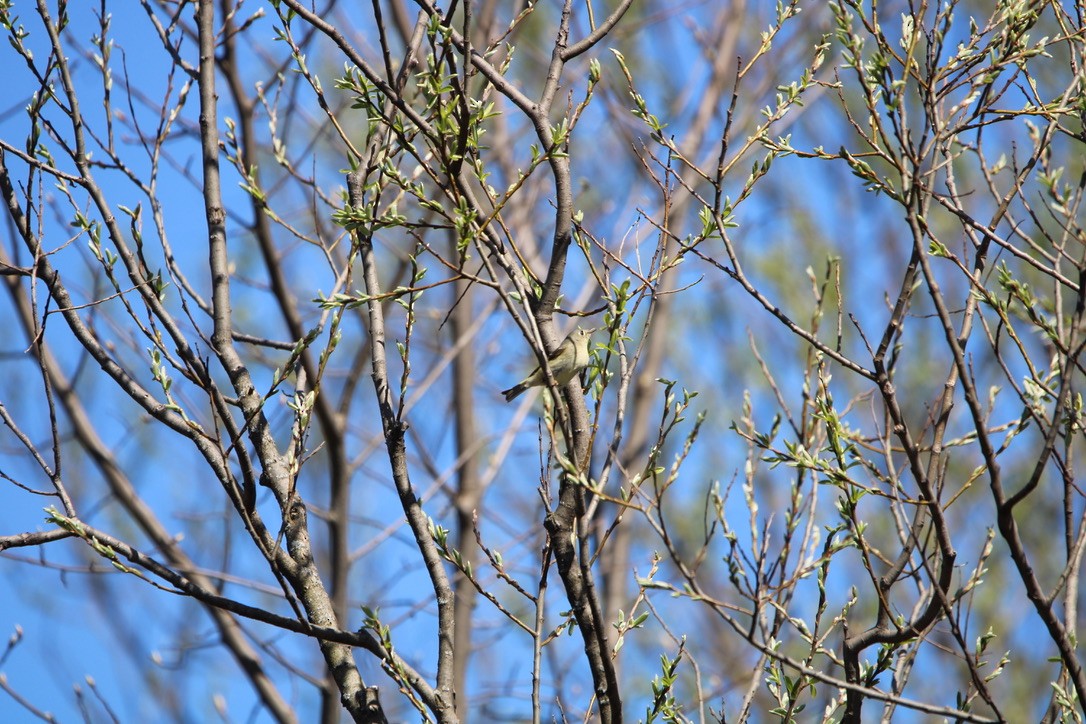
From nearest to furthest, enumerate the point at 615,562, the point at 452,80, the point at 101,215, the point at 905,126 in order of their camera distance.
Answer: the point at 905,126 → the point at 452,80 → the point at 101,215 → the point at 615,562

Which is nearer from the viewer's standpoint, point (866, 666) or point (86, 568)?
point (866, 666)

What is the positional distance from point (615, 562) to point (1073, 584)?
14.2 feet

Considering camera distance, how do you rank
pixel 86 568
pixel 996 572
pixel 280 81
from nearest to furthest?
pixel 280 81, pixel 86 568, pixel 996 572

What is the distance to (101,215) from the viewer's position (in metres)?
2.74

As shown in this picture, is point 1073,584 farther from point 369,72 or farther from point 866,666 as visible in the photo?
point 369,72

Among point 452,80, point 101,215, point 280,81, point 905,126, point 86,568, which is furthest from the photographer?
point 86,568

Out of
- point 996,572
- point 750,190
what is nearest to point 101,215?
point 750,190

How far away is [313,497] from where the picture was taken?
9094 mm

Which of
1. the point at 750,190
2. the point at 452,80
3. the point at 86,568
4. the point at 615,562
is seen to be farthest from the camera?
the point at 615,562

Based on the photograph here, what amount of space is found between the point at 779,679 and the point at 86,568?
3.30 metres

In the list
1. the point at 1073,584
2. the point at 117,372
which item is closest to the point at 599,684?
the point at 1073,584

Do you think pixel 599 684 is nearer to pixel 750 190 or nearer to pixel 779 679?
pixel 779 679

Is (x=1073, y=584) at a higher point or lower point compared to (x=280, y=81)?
lower

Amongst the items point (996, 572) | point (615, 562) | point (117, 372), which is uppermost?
point (996, 572)
